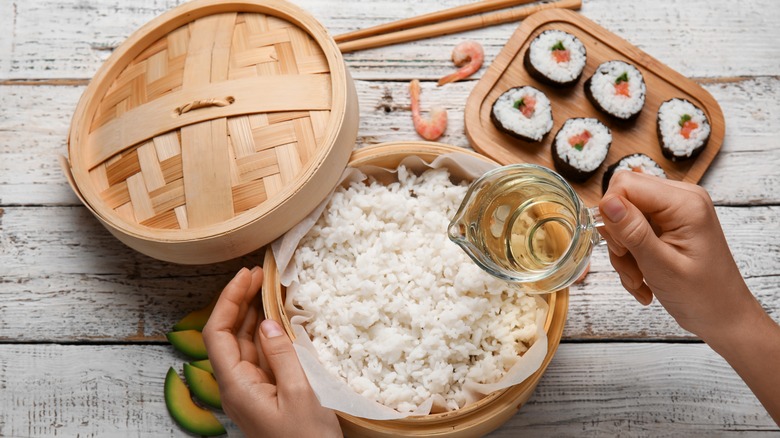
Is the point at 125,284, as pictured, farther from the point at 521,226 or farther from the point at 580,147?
the point at 580,147

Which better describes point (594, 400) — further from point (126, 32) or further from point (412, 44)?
point (126, 32)

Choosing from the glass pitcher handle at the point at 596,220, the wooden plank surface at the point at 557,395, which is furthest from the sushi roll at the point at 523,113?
the wooden plank surface at the point at 557,395

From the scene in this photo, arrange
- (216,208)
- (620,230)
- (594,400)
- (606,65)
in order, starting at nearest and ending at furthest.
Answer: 1. (620,230)
2. (216,208)
3. (594,400)
4. (606,65)

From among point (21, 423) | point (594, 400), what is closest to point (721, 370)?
point (594, 400)

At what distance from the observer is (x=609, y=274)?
2281mm

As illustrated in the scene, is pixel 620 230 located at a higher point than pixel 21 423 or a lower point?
higher

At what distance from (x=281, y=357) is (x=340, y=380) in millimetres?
181

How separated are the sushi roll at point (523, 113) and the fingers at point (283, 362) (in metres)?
1.05

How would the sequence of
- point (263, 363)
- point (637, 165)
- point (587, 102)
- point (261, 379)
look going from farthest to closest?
point (587, 102) < point (637, 165) < point (263, 363) < point (261, 379)

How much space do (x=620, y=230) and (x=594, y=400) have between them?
88 centimetres

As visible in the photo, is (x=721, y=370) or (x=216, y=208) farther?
(x=721, y=370)

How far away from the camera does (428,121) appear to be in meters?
2.38

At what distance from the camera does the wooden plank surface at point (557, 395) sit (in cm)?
220

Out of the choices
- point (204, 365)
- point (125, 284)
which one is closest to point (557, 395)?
point (204, 365)
